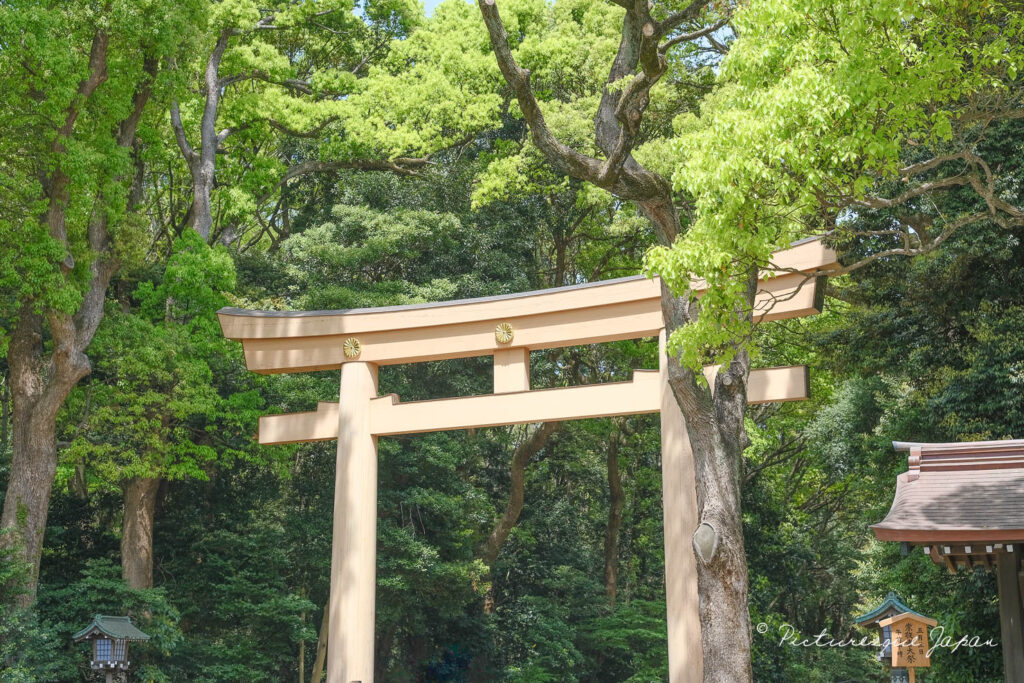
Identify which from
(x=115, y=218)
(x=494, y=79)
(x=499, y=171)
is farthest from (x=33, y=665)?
(x=494, y=79)

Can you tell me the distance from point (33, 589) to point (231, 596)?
3.18 metres

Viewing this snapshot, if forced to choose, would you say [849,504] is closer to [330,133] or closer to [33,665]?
[330,133]

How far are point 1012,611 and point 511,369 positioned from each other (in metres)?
5.17

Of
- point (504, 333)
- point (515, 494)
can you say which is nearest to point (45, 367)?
point (504, 333)

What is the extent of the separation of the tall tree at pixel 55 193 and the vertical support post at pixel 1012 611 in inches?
376

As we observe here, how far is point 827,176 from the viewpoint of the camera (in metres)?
A: 6.01

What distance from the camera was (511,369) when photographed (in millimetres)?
10016

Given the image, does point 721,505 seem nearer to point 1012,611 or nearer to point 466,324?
point 1012,611

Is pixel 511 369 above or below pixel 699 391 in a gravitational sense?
above

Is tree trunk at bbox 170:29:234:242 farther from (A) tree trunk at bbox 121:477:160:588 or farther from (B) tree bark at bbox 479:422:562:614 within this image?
(B) tree bark at bbox 479:422:562:614

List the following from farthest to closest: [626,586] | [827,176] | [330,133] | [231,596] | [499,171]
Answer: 1. [626,586]
2. [330,133]
3. [499,171]
4. [231,596]
5. [827,176]

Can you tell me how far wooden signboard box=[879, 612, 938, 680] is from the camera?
697 centimetres

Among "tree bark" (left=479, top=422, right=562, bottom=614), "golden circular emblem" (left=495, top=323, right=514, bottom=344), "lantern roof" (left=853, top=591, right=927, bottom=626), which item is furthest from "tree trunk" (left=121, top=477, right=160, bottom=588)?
"lantern roof" (left=853, top=591, right=927, bottom=626)

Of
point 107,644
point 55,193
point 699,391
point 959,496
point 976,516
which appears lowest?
point 107,644
